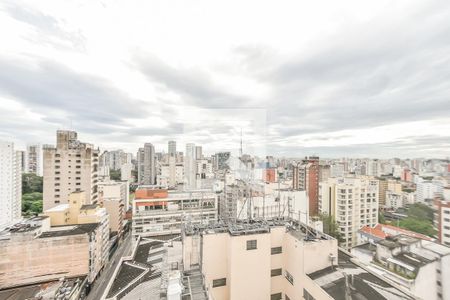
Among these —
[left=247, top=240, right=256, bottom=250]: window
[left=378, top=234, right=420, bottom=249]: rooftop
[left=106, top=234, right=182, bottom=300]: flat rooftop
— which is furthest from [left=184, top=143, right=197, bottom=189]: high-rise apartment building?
[left=378, top=234, right=420, bottom=249]: rooftop

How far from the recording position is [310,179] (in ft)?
44.4

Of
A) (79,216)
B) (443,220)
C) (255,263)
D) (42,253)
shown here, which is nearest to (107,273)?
(79,216)

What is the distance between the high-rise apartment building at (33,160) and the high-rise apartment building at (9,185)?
916 centimetres

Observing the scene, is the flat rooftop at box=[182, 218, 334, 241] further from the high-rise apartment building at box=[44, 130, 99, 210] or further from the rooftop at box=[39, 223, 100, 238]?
the high-rise apartment building at box=[44, 130, 99, 210]

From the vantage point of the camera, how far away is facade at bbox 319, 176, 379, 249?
9.19m

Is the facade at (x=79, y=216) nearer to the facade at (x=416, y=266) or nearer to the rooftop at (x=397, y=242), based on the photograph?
the facade at (x=416, y=266)

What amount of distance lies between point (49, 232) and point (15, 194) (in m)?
9.16

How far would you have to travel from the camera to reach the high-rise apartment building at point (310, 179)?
12.9 metres

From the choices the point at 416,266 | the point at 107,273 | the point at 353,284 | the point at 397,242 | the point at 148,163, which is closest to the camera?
the point at 353,284

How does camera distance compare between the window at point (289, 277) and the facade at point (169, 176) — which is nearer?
the window at point (289, 277)

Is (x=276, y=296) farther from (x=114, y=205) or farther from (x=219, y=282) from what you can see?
(x=114, y=205)

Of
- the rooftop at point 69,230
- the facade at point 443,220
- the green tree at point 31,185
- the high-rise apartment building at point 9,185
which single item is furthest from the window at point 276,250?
the green tree at point 31,185

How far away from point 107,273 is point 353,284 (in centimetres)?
894

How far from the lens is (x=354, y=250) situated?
602 centimetres
